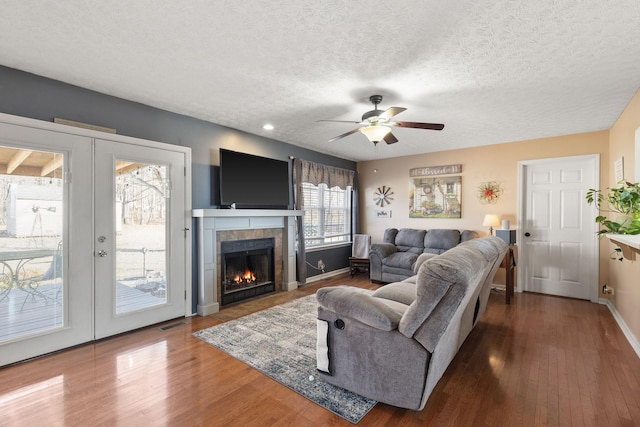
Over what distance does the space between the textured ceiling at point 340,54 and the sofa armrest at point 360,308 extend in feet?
5.90

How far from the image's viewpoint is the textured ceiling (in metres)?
1.85

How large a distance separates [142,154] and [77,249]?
1.16 metres

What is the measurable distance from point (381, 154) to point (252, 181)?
2889 millimetres

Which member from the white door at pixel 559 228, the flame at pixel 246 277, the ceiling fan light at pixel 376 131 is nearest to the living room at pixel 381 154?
the white door at pixel 559 228

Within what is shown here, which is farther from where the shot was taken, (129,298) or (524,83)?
(129,298)

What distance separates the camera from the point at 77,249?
2.95 meters

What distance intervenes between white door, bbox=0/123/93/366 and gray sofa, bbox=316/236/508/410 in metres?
2.46

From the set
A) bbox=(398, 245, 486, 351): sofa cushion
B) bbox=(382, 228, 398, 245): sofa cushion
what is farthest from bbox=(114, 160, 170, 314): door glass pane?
bbox=(382, 228, 398, 245): sofa cushion

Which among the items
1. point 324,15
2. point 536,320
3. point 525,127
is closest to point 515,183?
point 525,127

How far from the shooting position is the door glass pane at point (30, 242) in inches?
103

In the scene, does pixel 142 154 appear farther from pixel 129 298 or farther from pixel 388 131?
pixel 388 131

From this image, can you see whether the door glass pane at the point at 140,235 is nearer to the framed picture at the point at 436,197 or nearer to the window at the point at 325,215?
the window at the point at 325,215

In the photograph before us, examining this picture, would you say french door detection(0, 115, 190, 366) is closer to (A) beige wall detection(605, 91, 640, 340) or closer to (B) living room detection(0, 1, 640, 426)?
(B) living room detection(0, 1, 640, 426)

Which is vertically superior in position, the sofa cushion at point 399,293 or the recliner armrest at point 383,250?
the recliner armrest at point 383,250
